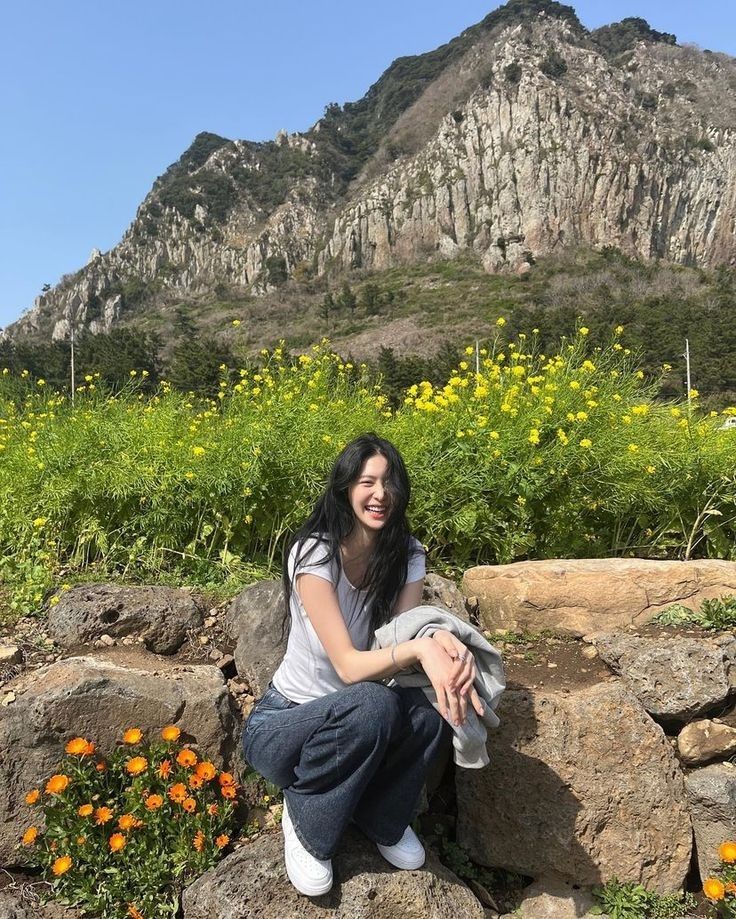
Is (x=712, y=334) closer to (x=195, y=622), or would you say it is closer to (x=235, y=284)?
(x=195, y=622)

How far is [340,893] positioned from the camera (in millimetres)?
1703

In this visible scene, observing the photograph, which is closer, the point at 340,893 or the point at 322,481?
the point at 340,893

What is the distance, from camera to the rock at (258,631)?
2521 millimetres

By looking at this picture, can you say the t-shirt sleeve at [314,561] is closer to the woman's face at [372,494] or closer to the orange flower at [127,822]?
the woman's face at [372,494]

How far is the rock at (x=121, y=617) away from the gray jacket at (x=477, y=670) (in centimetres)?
139

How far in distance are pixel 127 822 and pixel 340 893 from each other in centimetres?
65

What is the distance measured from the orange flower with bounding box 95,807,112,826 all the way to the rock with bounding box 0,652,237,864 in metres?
0.25

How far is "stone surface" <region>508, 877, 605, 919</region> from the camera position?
2018 millimetres

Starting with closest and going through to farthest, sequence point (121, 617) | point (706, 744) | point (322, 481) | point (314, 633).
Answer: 1. point (314, 633)
2. point (706, 744)
3. point (121, 617)
4. point (322, 481)

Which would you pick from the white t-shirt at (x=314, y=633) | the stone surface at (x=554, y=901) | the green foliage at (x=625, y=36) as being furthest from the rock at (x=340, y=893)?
the green foliage at (x=625, y=36)

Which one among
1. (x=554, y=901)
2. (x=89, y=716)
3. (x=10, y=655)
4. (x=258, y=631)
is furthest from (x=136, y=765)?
(x=554, y=901)

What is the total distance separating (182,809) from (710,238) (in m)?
79.7

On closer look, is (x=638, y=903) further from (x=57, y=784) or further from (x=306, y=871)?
(x=57, y=784)

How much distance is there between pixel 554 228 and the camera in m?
65.5
